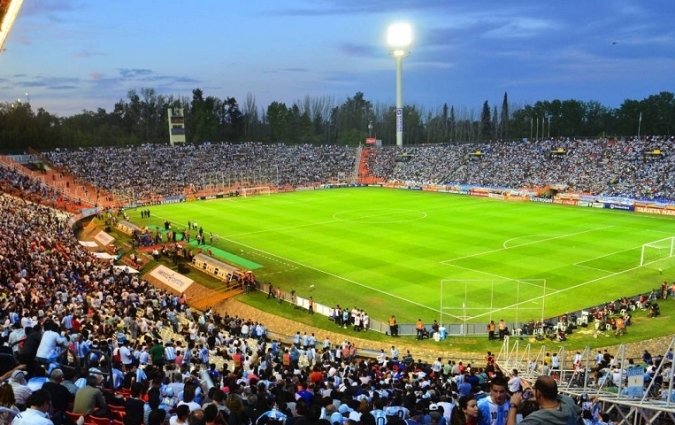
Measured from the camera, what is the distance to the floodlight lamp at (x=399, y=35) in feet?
357

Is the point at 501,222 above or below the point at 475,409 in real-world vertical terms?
below

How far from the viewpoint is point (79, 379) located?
9.42m

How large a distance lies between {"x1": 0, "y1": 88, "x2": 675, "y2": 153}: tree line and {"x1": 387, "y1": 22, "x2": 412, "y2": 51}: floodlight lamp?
38.8 m

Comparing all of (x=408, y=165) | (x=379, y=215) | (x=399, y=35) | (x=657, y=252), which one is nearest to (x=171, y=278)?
(x=379, y=215)

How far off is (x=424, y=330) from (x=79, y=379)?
62.3 ft

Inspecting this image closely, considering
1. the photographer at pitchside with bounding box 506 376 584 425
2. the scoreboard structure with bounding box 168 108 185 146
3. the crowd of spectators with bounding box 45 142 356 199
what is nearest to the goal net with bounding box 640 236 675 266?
the photographer at pitchside with bounding box 506 376 584 425

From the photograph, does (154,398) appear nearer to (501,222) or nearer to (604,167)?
(501,222)

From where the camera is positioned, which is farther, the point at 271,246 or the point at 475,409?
the point at 271,246

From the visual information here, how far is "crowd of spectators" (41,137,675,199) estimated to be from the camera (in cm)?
7106

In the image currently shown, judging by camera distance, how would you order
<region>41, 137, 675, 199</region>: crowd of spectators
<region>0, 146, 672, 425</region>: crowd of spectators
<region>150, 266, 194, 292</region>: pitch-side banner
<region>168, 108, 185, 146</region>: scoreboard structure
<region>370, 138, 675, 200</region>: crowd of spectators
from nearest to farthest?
<region>0, 146, 672, 425</region>: crowd of spectators, <region>150, 266, 194, 292</region>: pitch-side banner, <region>370, 138, 675, 200</region>: crowd of spectators, <region>41, 137, 675, 199</region>: crowd of spectators, <region>168, 108, 185, 146</region>: scoreboard structure

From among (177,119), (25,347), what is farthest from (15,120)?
(25,347)

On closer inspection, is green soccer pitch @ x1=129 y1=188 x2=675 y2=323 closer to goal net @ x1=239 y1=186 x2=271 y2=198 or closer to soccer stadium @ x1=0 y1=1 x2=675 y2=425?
soccer stadium @ x1=0 y1=1 x2=675 y2=425

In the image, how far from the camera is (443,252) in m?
41.5

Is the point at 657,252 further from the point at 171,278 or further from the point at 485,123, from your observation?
the point at 485,123
